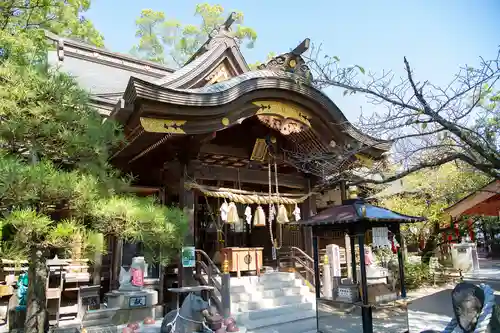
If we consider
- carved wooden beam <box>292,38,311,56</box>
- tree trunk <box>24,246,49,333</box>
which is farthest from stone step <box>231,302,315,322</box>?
carved wooden beam <box>292,38,311,56</box>

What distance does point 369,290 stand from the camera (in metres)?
6.33

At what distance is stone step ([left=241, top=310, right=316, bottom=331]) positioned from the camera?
7.27 m

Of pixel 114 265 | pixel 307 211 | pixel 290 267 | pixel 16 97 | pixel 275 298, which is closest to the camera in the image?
pixel 16 97

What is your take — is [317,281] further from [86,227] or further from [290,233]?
[290,233]

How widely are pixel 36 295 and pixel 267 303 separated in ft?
17.0

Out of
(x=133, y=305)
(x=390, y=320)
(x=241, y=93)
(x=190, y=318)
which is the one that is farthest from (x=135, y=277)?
(x=390, y=320)

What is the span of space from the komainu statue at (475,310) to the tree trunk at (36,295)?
4981mm

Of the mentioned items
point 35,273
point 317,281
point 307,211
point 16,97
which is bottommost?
point 317,281

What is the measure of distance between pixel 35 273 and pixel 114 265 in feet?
17.4

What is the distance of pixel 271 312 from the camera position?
7949mm

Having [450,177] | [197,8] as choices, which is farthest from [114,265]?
[197,8]

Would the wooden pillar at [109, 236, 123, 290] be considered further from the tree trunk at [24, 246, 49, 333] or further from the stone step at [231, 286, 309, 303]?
the tree trunk at [24, 246, 49, 333]

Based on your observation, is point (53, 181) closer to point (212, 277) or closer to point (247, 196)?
point (212, 277)

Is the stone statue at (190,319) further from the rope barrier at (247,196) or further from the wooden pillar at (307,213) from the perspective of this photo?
the wooden pillar at (307,213)
